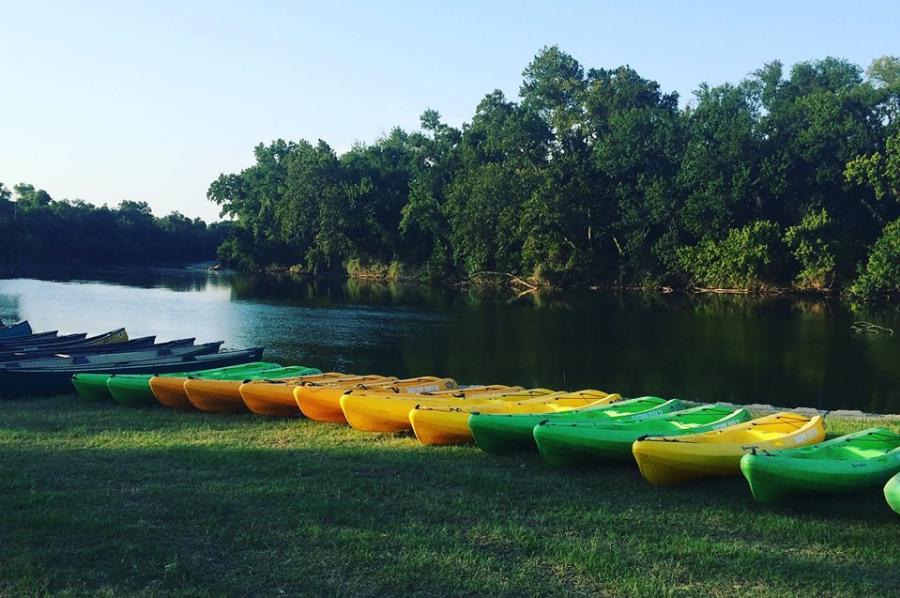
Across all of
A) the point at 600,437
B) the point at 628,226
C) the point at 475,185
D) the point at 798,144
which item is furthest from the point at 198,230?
the point at 600,437

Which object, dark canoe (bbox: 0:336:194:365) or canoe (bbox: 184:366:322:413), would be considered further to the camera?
dark canoe (bbox: 0:336:194:365)

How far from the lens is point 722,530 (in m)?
6.04

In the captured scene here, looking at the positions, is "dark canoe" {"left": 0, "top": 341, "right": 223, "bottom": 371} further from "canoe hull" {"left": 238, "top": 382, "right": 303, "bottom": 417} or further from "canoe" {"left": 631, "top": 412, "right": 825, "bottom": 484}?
"canoe" {"left": 631, "top": 412, "right": 825, "bottom": 484}

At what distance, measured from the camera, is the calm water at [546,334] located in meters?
18.2

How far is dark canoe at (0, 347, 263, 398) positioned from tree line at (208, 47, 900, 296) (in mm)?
33322

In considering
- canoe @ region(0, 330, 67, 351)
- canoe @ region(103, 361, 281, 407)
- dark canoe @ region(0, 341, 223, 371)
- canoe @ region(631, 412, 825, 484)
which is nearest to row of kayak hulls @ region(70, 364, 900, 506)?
canoe @ region(631, 412, 825, 484)

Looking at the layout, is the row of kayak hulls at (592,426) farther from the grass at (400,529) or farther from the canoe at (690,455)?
the grass at (400,529)

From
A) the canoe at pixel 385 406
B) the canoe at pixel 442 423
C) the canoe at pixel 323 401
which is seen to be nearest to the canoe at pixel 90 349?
the canoe at pixel 323 401

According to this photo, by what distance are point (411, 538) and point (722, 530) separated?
2361mm

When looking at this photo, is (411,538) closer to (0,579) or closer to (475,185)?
(0,579)

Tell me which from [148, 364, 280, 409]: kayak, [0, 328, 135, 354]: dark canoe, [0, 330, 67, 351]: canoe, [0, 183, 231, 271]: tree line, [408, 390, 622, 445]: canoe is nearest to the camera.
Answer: [408, 390, 622, 445]: canoe

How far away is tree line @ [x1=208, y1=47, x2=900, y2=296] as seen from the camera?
42.8 meters

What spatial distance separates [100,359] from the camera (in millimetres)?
14828

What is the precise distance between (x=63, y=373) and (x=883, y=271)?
117 ft
